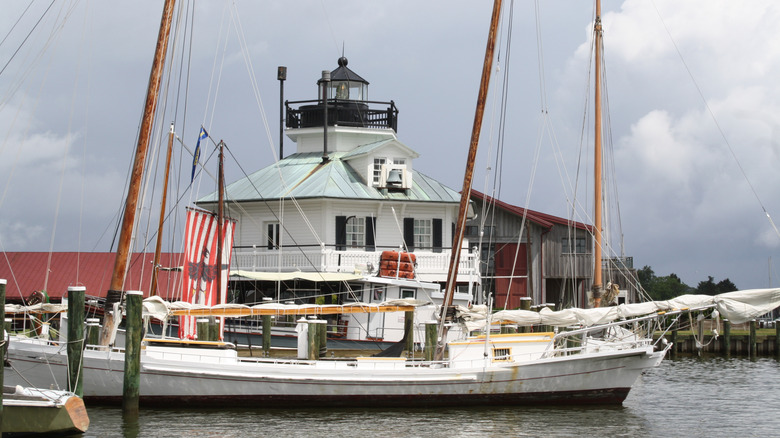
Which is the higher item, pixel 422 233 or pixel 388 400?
pixel 422 233

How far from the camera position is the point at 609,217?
37.1 meters

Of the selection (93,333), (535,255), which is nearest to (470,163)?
(93,333)

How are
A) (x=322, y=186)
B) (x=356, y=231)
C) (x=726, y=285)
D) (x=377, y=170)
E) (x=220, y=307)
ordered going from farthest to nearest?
(x=726, y=285), (x=377, y=170), (x=356, y=231), (x=322, y=186), (x=220, y=307)

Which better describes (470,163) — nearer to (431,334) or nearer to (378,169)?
(431,334)

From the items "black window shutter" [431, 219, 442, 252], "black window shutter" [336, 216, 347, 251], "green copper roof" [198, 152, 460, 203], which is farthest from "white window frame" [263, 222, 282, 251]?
"black window shutter" [431, 219, 442, 252]

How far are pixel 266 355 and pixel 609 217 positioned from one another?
16.3 meters

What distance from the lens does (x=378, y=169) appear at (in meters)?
42.2

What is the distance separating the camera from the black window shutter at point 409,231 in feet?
134

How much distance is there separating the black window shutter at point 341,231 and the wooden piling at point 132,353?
18.8 meters

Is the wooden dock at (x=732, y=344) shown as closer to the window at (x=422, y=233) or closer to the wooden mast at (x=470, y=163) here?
the window at (x=422, y=233)

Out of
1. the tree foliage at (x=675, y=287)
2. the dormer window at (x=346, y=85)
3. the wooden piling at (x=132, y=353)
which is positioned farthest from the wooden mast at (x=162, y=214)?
the tree foliage at (x=675, y=287)

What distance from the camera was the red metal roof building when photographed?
4584 centimetres

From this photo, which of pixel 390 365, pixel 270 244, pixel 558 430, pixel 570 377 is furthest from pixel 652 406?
pixel 270 244

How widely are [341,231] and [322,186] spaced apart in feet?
7.45
